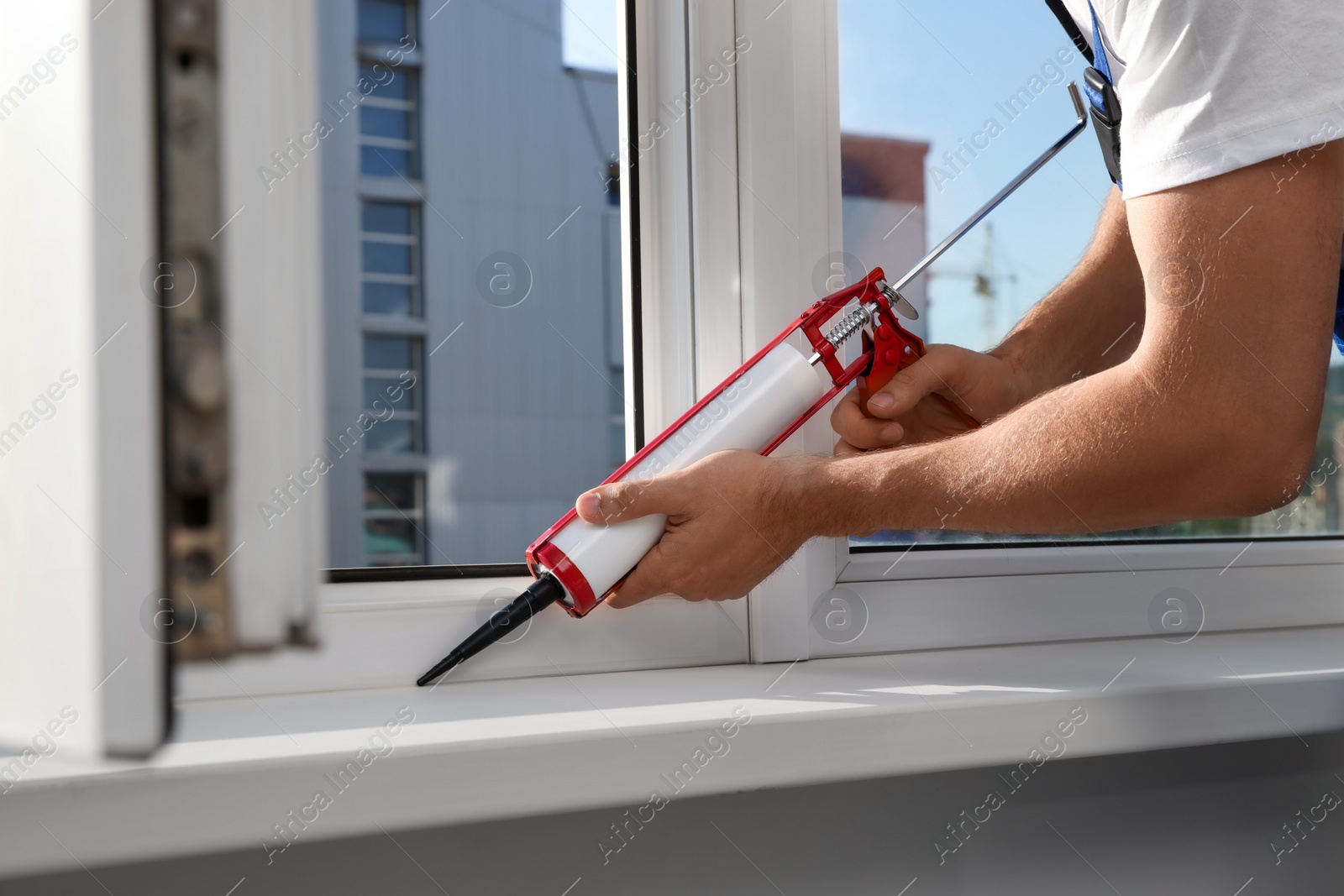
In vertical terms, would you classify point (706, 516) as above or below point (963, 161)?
below

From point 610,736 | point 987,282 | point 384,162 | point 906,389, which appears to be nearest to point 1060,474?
point 906,389

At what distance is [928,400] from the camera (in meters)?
0.84

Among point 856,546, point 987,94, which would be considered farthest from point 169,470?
point 987,94

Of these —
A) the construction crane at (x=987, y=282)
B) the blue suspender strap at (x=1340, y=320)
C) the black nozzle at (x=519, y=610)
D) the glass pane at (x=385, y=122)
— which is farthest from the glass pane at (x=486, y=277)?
the blue suspender strap at (x=1340, y=320)

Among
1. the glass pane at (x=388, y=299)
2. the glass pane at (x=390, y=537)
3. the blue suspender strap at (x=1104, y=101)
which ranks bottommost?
the glass pane at (x=390, y=537)

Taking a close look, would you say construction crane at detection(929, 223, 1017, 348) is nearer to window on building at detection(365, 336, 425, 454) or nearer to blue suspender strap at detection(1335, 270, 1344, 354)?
blue suspender strap at detection(1335, 270, 1344, 354)

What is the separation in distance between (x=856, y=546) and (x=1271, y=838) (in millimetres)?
475

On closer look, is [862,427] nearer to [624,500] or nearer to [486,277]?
[624,500]

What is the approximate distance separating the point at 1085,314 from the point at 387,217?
655mm

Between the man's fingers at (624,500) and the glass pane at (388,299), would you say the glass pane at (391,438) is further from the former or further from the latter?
the man's fingers at (624,500)

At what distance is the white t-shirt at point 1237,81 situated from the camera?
0.51 metres

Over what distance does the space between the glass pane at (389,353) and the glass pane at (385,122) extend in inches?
6.6

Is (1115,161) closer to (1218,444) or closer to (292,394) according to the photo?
(1218,444)

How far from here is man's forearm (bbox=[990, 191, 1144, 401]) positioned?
0.88 m
